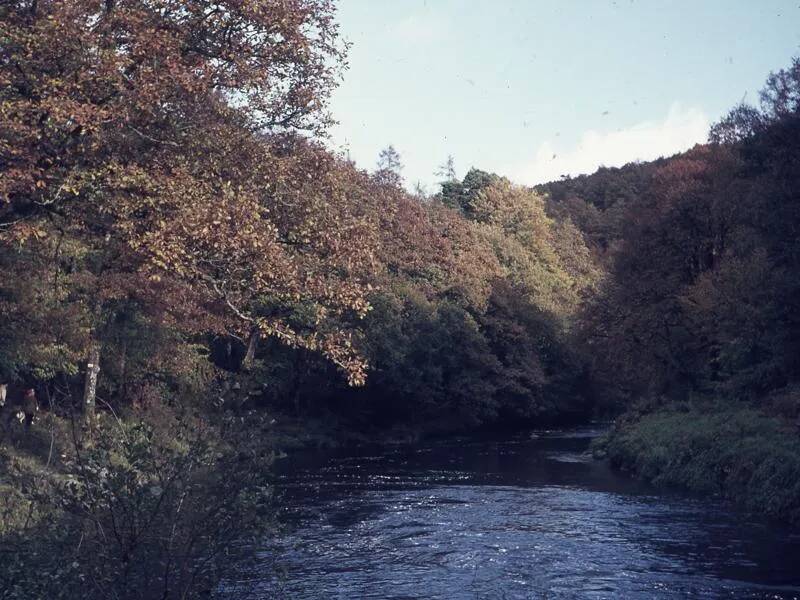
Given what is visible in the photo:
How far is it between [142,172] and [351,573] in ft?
25.8

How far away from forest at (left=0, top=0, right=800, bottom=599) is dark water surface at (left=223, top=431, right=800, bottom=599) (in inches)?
74.1

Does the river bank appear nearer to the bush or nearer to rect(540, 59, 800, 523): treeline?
rect(540, 59, 800, 523): treeline

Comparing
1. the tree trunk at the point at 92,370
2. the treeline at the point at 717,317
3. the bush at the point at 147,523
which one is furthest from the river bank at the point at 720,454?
the tree trunk at the point at 92,370

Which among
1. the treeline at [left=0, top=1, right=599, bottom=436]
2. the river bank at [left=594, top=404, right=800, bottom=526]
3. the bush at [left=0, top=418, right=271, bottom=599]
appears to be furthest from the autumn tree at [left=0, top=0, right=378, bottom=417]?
the river bank at [left=594, top=404, right=800, bottom=526]

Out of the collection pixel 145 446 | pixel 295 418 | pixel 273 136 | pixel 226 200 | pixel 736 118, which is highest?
pixel 736 118

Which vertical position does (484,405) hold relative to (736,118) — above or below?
below

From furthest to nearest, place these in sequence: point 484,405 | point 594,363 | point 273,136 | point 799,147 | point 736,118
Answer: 1. point 484,405
2. point 594,363
3. point 736,118
4. point 799,147
5. point 273,136

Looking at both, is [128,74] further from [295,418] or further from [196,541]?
[295,418]

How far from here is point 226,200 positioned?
486 inches

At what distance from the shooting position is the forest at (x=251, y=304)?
8.60 metres

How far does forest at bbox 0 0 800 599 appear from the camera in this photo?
339 inches

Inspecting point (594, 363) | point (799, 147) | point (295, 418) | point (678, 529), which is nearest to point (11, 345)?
point (678, 529)

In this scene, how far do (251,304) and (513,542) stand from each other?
9.64 meters

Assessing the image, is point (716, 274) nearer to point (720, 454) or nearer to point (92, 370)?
point (720, 454)
